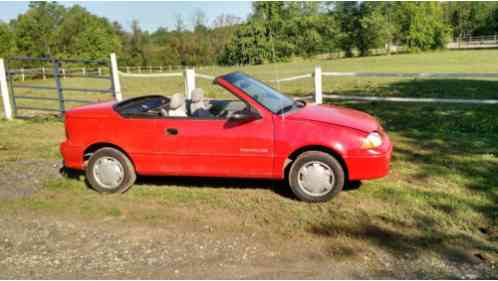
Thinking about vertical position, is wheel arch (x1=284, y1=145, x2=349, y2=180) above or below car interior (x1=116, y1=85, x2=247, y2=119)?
below

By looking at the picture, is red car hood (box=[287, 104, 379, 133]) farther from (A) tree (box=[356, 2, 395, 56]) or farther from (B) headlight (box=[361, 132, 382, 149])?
(A) tree (box=[356, 2, 395, 56])

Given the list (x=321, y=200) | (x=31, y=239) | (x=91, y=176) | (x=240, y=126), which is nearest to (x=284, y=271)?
(x=321, y=200)

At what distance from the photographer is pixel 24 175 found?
6.62 meters

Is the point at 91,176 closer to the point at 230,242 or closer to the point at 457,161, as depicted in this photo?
the point at 230,242

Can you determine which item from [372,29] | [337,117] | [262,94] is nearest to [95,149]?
[262,94]

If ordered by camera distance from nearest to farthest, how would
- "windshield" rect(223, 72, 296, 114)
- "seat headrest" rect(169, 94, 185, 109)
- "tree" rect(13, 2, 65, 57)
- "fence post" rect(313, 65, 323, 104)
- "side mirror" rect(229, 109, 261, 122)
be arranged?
1. "side mirror" rect(229, 109, 261, 122)
2. "windshield" rect(223, 72, 296, 114)
3. "seat headrest" rect(169, 94, 185, 109)
4. "fence post" rect(313, 65, 323, 104)
5. "tree" rect(13, 2, 65, 57)

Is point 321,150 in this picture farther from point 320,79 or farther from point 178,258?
point 320,79

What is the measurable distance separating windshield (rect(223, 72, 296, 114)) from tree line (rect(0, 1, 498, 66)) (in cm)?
5420

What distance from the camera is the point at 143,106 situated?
581cm

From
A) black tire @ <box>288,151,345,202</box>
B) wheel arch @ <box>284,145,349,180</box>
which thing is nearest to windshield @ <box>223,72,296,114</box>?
wheel arch @ <box>284,145,349,180</box>

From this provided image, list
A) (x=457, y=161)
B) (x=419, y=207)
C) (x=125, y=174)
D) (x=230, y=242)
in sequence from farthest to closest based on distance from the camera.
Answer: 1. (x=457, y=161)
2. (x=125, y=174)
3. (x=419, y=207)
4. (x=230, y=242)

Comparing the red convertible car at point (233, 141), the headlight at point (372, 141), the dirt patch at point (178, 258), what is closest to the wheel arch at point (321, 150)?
the red convertible car at point (233, 141)

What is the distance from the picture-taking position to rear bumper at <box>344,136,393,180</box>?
483cm

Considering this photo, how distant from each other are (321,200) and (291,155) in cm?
64
